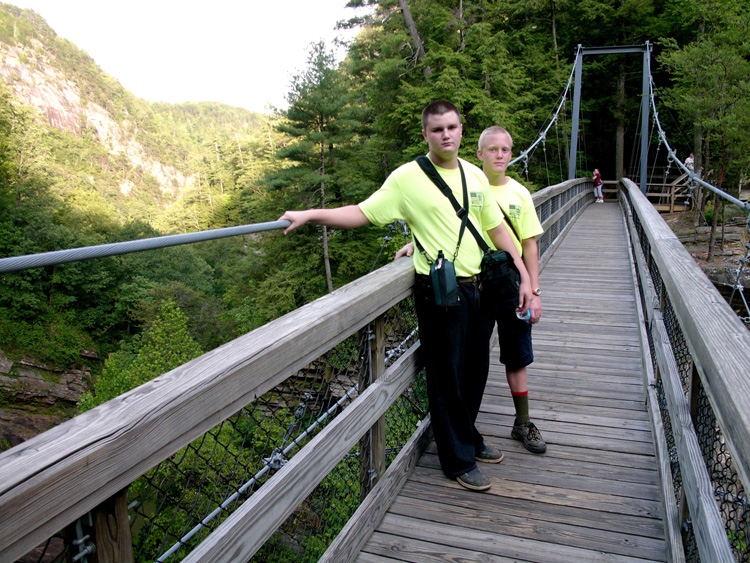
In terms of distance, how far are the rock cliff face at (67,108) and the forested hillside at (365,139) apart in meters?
74.7

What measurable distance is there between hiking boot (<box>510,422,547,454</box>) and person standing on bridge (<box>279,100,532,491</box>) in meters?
0.41

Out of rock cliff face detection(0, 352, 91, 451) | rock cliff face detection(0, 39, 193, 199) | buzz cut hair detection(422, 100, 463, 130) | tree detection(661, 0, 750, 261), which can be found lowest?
rock cliff face detection(0, 352, 91, 451)


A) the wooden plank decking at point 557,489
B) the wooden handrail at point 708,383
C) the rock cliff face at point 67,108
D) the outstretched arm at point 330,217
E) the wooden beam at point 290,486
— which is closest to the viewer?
the wooden handrail at point 708,383

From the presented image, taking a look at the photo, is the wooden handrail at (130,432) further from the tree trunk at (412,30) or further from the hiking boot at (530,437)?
the tree trunk at (412,30)

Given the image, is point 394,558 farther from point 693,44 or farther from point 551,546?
point 693,44

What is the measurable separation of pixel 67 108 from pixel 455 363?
13842 cm

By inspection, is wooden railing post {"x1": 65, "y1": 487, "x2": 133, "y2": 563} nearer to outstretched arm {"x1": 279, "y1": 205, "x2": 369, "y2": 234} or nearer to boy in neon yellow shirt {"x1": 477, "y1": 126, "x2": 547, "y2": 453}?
outstretched arm {"x1": 279, "y1": 205, "x2": 369, "y2": 234}

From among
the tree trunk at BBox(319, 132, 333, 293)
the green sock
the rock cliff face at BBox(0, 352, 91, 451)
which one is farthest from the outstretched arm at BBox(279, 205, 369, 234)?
the rock cliff face at BBox(0, 352, 91, 451)

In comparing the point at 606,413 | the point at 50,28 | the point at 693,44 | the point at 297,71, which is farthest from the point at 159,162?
the point at 606,413

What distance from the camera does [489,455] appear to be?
8.26ft

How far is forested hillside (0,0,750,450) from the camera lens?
18156 mm

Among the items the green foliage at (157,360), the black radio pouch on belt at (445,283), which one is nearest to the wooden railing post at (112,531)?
the black radio pouch on belt at (445,283)

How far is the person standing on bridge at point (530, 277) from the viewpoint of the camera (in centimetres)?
259

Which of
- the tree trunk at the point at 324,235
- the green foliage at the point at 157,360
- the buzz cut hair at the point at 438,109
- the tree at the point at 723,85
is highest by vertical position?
the tree at the point at 723,85
